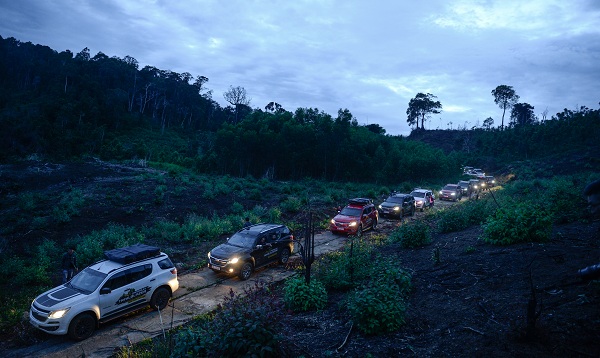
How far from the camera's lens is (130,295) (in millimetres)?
9250

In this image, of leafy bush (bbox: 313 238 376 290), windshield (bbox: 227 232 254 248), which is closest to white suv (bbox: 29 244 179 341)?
windshield (bbox: 227 232 254 248)

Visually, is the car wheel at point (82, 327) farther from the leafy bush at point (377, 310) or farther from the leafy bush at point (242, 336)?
the leafy bush at point (377, 310)

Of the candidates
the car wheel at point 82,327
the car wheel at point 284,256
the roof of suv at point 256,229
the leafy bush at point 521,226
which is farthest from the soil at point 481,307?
the car wheel at point 284,256

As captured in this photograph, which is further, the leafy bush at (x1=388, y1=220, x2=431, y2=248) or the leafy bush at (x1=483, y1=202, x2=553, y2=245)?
the leafy bush at (x1=388, y1=220, x2=431, y2=248)

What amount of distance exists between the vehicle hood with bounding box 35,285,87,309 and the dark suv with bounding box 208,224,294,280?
4504 mm

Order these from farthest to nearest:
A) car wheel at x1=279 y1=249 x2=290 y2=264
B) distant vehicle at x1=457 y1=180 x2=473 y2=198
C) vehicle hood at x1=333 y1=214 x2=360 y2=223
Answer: distant vehicle at x1=457 y1=180 x2=473 y2=198 → vehicle hood at x1=333 y1=214 x2=360 y2=223 → car wheel at x1=279 y1=249 x2=290 y2=264

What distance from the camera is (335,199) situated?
96.0ft

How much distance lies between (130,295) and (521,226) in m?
12.1

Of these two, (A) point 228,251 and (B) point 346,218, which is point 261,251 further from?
(B) point 346,218

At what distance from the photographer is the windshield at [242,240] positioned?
12797mm

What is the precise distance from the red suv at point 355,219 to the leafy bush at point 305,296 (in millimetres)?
9466

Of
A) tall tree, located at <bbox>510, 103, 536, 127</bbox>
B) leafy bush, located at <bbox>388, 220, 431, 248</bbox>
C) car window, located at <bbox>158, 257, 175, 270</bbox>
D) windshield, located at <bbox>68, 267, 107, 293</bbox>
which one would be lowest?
windshield, located at <bbox>68, 267, 107, 293</bbox>

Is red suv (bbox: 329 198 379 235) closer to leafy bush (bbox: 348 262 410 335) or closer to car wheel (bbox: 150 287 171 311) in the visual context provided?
car wheel (bbox: 150 287 171 311)

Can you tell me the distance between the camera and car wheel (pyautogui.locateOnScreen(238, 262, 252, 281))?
1210cm
